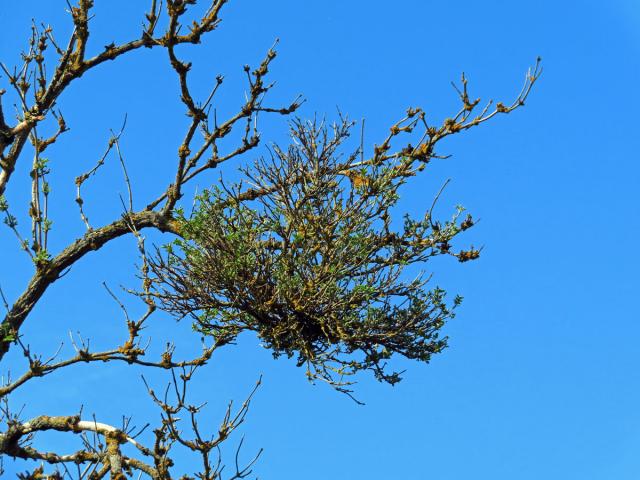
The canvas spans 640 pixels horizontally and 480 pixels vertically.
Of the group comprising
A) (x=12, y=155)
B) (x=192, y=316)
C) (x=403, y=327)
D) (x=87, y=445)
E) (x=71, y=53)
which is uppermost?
(x=71, y=53)

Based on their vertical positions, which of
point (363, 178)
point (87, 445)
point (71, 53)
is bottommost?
point (87, 445)

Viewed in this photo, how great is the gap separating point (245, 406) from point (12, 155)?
16.3 feet

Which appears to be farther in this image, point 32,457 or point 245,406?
point 32,457

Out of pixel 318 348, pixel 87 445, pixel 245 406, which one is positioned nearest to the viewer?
pixel 245 406

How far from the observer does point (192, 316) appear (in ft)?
30.7

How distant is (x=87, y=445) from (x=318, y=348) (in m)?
2.50

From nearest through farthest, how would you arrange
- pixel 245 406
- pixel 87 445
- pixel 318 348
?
pixel 245 406, pixel 87 445, pixel 318 348

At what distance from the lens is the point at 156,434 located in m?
7.70

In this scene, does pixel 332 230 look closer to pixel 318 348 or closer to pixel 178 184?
pixel 318 348

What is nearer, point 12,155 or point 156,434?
point 156,434

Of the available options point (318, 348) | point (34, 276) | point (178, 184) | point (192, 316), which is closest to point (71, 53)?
point (178, 184)

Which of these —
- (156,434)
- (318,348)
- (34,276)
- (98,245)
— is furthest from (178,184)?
(156,434)

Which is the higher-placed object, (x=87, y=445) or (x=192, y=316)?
(x=192, y=316)

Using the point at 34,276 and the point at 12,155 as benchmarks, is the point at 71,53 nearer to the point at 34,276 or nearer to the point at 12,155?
the point at 12,155
